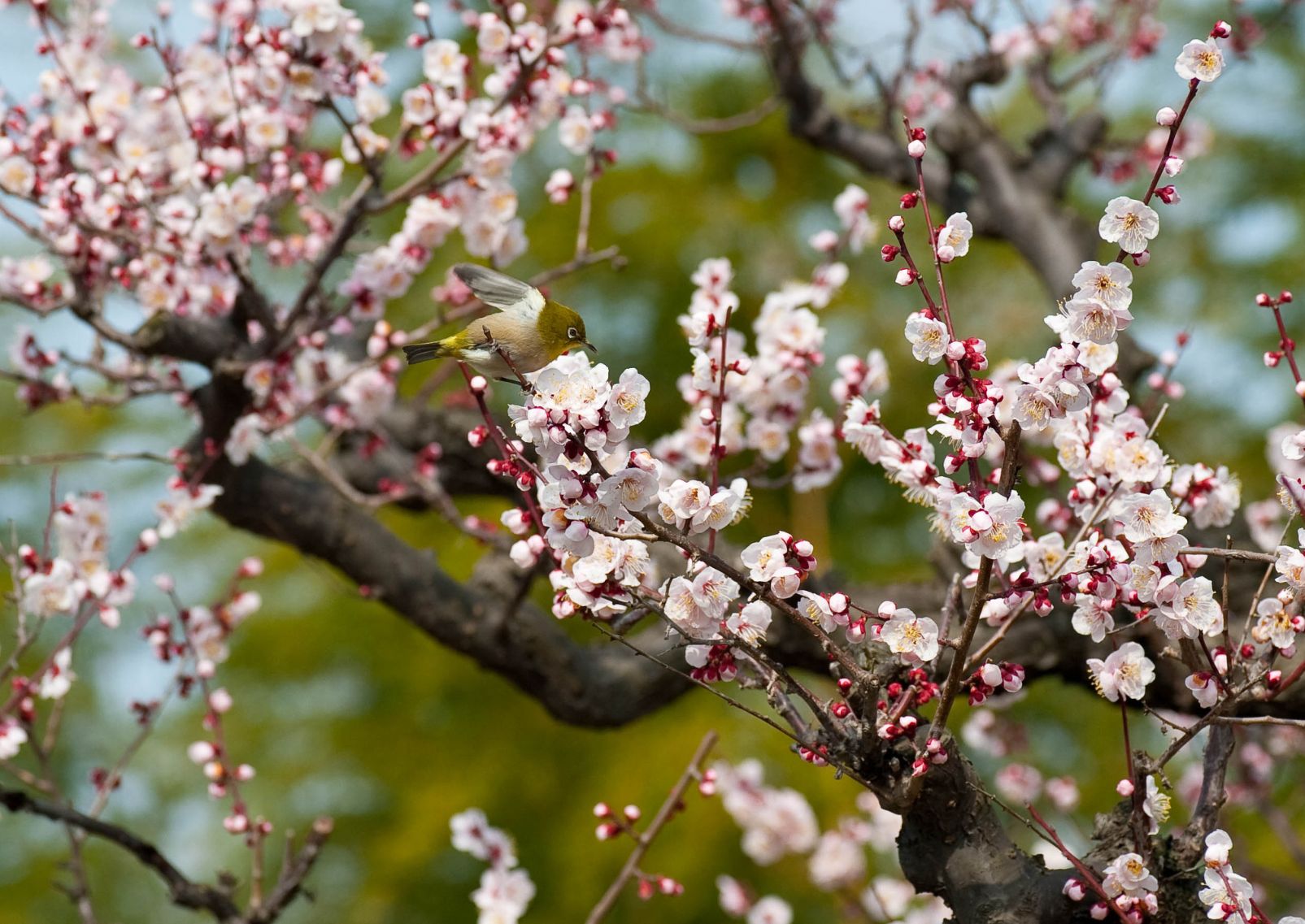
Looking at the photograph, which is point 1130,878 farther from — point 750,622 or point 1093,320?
point 1093,320

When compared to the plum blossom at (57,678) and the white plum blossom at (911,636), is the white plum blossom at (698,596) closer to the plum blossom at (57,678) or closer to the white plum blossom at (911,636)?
the white plum blossom at (911,636)

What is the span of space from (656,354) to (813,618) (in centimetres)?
563

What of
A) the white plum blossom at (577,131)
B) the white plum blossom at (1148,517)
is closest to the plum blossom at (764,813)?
the white plum blossom at (577,131)

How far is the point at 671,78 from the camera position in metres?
8.44

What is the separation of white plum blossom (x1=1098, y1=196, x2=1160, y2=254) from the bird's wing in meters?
1.05

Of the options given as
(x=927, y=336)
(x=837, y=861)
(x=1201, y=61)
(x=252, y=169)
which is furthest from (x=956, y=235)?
(x=837, y=861)

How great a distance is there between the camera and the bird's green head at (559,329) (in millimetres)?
2346

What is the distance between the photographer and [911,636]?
6.27 feet

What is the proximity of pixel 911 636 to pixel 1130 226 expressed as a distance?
67cm

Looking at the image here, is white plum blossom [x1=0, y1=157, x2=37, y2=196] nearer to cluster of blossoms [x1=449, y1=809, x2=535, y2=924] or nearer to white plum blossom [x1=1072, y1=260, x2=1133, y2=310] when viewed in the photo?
cluster of blossoms [x1=449, y1=809, x2=535, y2=924]

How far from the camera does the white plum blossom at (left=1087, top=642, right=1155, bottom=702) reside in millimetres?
1971

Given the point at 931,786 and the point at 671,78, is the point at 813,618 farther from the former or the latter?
the point at 671,78

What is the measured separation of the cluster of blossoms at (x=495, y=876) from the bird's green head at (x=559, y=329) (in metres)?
1.40

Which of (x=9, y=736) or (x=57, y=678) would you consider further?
(x=57, y=678)
